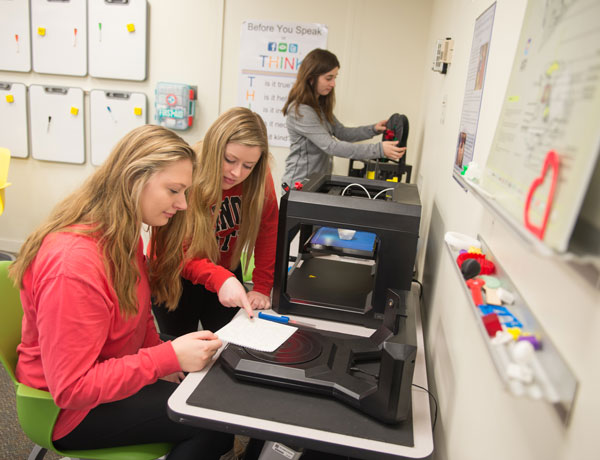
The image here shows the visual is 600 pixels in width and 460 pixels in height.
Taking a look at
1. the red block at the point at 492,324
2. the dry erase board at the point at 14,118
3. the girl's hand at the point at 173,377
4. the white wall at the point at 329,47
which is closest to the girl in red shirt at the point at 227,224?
the girl's hand at the point at 173,377

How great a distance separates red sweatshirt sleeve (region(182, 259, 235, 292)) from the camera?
1369mm

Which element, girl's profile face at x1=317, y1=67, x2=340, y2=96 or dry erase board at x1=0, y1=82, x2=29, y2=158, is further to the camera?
dry erase board at x1=0, y1=82, x2=29, y2=158

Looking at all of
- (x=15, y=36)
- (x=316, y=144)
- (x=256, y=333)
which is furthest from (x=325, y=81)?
(x=15, y=36)

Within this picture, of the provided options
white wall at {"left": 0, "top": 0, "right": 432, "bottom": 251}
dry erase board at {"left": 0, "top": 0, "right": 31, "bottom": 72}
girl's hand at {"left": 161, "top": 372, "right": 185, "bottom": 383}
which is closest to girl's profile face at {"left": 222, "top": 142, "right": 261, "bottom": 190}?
girl's hand at {"left": 161, "top": 372, "right": 185, "bottom": 383}

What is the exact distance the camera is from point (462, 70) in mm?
1430

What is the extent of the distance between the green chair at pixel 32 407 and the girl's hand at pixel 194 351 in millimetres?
278

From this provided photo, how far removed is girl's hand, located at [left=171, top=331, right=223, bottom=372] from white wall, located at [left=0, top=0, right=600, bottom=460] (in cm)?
50

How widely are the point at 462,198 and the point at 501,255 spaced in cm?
43

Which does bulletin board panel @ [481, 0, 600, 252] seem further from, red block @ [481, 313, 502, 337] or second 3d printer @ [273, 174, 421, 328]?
second 3d printer @ [273, 174, 421, 328]

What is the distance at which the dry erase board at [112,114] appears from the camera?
3285mm

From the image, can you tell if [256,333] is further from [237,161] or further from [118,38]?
[118,38]

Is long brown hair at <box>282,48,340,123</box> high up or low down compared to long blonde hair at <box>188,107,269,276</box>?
up

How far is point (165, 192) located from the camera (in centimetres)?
106

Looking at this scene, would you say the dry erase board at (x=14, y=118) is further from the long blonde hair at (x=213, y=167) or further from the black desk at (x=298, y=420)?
the black desk at (x=298, y=420)
